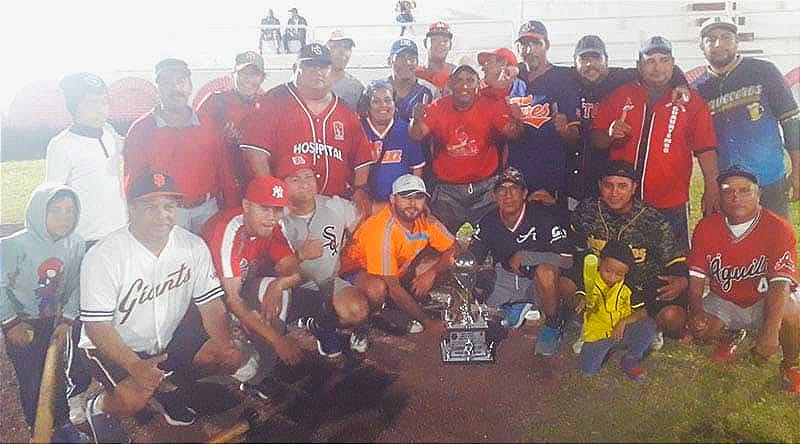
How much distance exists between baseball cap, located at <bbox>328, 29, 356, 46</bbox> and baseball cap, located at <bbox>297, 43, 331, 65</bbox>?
0.21 feet

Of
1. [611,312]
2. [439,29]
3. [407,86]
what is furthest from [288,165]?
[611,312]

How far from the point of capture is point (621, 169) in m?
2.57

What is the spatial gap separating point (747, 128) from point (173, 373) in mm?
2349

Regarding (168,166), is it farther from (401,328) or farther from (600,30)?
(600,30)

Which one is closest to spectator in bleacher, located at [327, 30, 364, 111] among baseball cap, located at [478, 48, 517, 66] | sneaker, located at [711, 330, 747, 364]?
baseball cap, located at [478, 48, 517, 66]

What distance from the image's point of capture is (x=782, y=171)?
2.54 m

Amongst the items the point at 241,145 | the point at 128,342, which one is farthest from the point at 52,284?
the point at 241,145

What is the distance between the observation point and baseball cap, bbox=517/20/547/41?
2523 mm

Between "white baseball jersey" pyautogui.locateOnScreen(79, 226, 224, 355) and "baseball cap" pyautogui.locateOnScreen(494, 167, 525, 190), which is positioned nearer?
"white baseball jersey" pyautogui.locateOnScreen(79, 226, 224, 355)

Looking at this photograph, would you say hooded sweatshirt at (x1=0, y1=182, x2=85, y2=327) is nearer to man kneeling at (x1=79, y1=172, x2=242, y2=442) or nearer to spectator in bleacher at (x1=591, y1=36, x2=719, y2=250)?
man kneeling at (x1=79, y1=172, x2=242, y2=442)

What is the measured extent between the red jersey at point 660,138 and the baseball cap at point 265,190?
4.19 ft

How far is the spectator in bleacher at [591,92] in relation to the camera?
252 cm

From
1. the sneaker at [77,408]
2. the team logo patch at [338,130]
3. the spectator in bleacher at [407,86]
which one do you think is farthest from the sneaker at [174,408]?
the spectator in bleacher at [407,86]

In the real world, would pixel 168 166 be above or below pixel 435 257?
above
